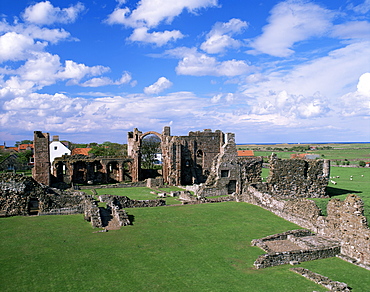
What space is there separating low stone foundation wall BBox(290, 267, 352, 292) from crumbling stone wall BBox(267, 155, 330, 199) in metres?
15.4

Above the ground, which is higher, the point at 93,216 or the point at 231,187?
the point at 93,216

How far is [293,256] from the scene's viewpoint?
12391 millimetres

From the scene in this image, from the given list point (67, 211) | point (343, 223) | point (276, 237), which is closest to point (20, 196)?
point (67, 211)

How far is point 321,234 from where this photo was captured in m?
15.6

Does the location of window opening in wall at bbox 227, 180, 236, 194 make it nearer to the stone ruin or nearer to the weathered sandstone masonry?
the stone ruin

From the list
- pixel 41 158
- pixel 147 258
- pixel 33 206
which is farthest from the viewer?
pixel 41 158

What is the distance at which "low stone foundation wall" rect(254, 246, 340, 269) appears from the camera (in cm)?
1172

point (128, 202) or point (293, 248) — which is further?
point (128, 202)

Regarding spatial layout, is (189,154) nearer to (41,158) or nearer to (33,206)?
(41,158)

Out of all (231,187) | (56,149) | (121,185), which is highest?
(56,149)

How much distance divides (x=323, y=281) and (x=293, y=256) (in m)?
2.19

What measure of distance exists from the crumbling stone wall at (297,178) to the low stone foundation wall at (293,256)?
12880 millimetres

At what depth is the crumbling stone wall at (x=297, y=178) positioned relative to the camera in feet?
87.7

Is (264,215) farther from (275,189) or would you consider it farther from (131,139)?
(131,139)
